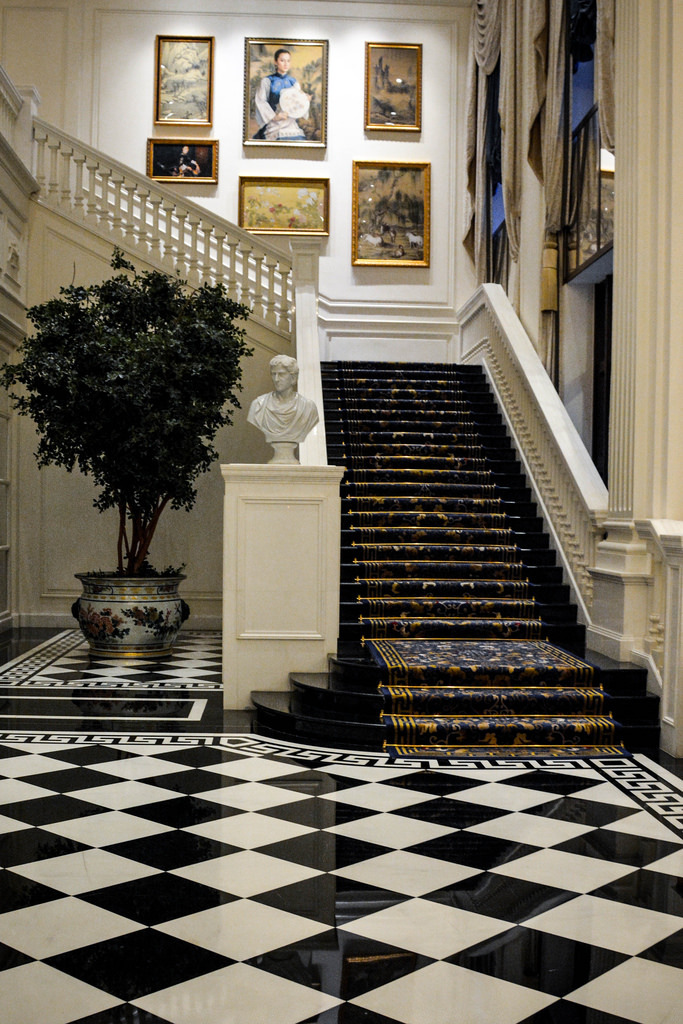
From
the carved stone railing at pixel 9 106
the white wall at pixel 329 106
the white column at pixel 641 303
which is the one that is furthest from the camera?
the white wall at pixel 329 106

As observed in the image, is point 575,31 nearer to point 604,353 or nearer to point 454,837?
point 604,353

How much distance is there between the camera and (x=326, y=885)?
336 centimetres

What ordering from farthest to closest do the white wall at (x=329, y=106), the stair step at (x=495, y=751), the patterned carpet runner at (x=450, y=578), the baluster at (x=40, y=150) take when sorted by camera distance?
the white wall at (x=329, y=106), the baluster at (x=40, y=150), the patterned carpet runner at (x=450, y=578), the stair step at (x=495, y=751)

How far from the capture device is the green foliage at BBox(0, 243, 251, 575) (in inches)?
320

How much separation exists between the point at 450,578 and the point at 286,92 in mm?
8561

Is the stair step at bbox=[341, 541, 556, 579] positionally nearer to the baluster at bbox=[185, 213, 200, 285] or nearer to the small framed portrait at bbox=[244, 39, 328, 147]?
the baluster at bbox=[185, 213, 200, 285]

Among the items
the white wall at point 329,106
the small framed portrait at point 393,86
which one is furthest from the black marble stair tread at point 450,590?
the small framed portrait at point 393,86

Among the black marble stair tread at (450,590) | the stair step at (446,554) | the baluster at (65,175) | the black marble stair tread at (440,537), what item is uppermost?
the baluster at (65,175)

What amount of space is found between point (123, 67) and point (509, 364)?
23.4 feet

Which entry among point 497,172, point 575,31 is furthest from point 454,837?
point 497,172

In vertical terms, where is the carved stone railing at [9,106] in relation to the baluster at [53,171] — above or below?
above

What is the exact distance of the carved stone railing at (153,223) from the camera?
34.8ft

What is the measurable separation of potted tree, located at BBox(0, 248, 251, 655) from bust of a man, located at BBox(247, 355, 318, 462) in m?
1.51

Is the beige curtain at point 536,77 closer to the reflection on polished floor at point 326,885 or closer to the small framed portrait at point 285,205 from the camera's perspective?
the small framed portrait at point 285,205
